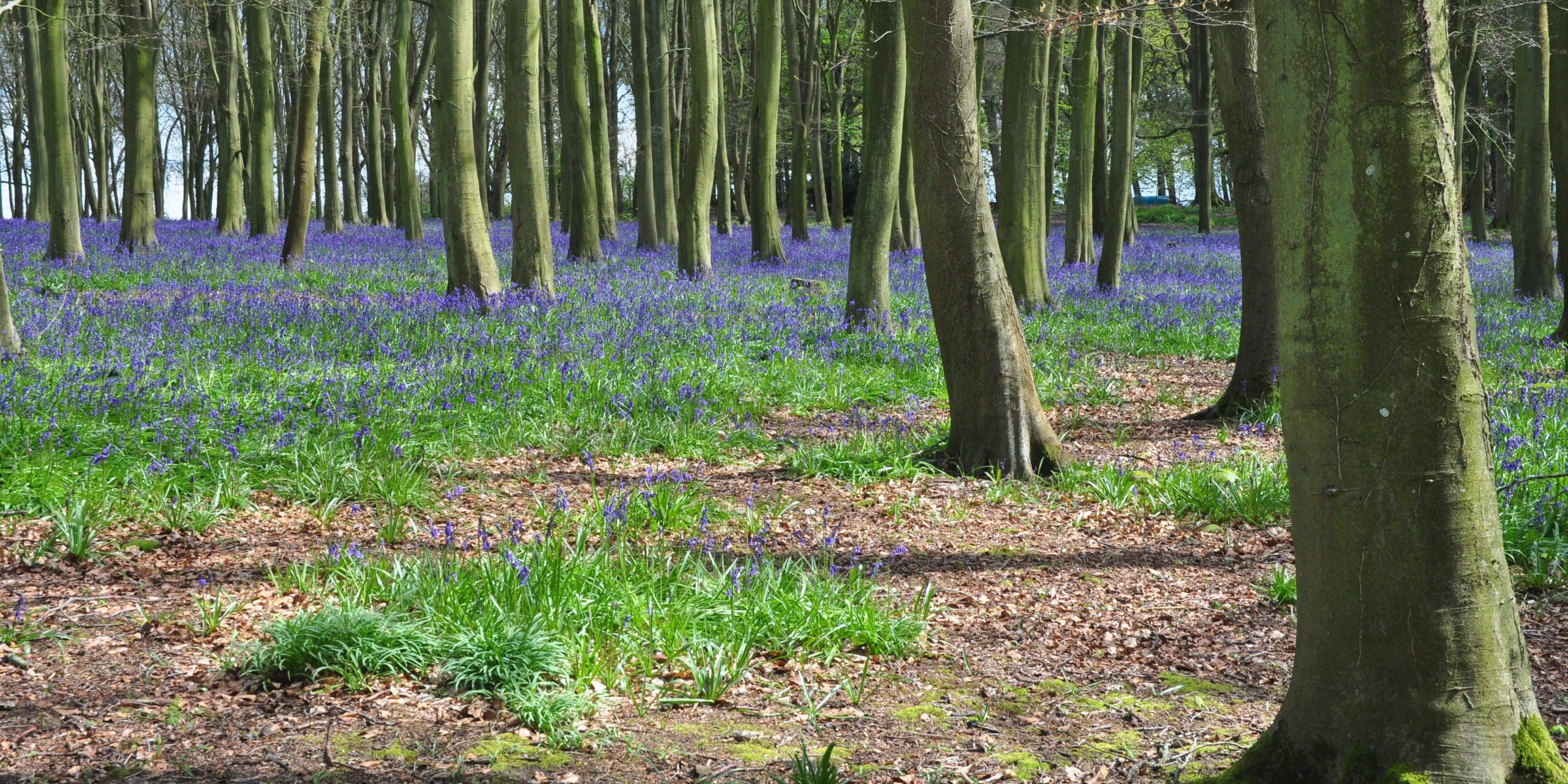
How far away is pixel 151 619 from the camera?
417 centimetres

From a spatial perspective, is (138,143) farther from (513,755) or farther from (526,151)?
(513,755)

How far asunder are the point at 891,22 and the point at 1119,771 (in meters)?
8.89

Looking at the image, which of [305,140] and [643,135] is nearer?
[305,140]

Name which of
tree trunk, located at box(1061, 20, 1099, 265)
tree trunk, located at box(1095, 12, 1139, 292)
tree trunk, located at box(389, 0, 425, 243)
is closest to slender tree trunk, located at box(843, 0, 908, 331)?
tree trunk, located at box(1061, 20, 1099, 265)

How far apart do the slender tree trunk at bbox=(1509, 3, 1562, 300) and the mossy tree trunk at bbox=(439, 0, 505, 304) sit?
1237cm

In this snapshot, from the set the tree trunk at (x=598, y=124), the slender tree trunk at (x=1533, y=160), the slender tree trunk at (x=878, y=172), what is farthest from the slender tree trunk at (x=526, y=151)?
the slender tree trunk at (x=1533, y=160)

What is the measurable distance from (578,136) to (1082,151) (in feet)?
26.7

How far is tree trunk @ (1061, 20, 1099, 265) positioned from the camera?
598 inches

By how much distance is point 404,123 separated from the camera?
70.5 feet

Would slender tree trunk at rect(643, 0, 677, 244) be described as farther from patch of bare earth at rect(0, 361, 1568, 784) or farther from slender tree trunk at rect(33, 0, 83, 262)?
patch of bare earth at rect(0, 361, 1568, 784)

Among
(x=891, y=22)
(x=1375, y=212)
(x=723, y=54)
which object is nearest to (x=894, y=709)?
(x=1375, y=212)

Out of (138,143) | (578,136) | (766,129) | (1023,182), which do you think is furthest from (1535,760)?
(138,143)

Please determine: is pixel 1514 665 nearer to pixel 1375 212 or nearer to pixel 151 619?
pixel 1375 212

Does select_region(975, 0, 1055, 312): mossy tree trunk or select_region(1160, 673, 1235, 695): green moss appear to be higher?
select_region(975, 0, 1055, 312): mossy tree trunk
